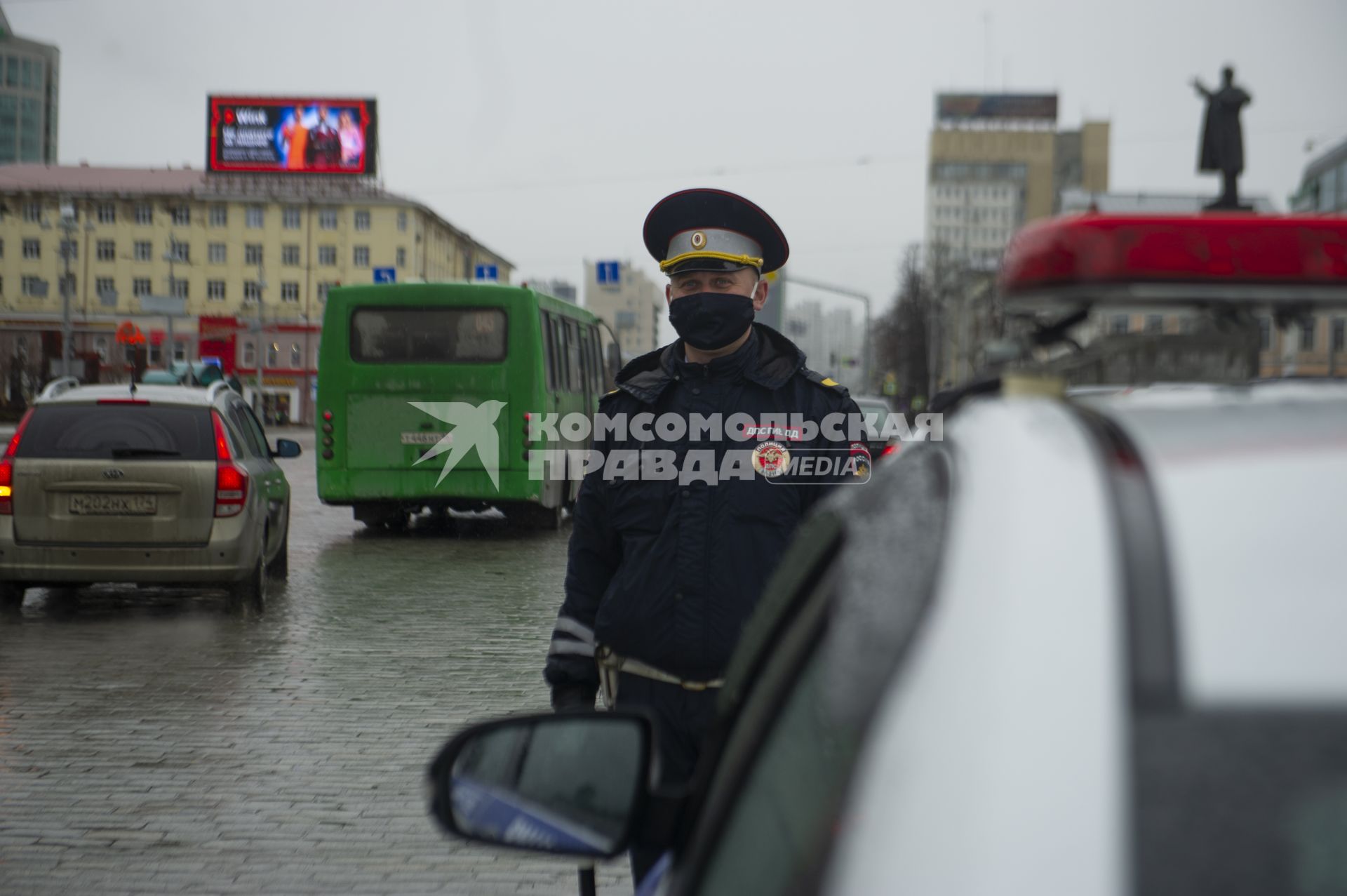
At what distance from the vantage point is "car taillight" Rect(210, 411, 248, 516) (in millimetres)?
10812

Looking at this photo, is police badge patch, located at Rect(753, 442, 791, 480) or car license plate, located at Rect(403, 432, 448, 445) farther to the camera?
car license plate, located at Rect(403, 432, 448, 445)

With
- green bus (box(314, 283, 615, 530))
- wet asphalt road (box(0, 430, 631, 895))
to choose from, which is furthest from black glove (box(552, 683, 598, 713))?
green bus (box(314, 283, 615, 530))

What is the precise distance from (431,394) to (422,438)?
1.81 feet

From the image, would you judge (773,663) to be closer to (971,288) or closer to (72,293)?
(971,288)

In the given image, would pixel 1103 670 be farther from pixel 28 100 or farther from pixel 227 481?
pixel 28 100

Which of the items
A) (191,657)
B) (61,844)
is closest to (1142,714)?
(61,844)

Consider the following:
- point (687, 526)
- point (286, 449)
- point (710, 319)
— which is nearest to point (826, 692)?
point (687, 526)

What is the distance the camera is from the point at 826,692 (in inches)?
48.6

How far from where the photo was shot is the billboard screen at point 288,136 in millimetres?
69375

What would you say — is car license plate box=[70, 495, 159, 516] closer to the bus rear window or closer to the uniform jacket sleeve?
the bus rear window

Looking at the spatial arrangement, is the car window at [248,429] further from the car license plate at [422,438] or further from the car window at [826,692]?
the car window at [826,692]

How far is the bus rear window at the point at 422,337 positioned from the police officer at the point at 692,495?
48.5 ft

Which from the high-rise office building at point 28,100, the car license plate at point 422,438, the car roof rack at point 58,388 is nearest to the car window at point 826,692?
the car roof rack at point 58,388

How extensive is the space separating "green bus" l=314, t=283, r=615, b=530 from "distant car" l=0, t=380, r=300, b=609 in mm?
6837
